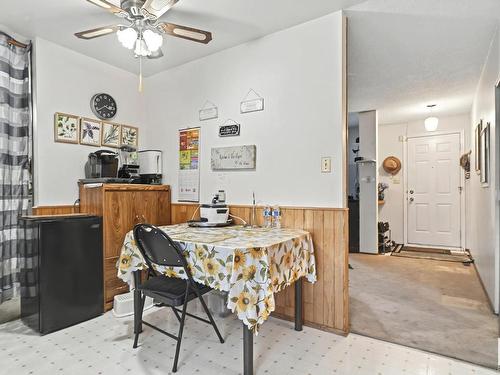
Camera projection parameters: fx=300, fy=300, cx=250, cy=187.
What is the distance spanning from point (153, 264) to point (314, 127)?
1.63m

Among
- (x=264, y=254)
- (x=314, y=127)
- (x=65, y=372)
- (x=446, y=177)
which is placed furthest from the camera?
(x=446, y=177)

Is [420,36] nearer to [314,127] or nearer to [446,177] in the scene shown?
[314,127]

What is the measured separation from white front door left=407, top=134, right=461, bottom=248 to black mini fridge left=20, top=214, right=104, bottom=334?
17.9 feet

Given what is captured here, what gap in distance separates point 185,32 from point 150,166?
5.22 feet

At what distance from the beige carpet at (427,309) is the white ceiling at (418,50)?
8.08 feet

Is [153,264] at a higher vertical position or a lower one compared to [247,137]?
lower

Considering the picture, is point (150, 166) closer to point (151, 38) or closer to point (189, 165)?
point (189, 165)

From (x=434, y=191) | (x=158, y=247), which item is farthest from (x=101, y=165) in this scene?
(x=434, y=191)

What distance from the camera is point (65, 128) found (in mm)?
2936

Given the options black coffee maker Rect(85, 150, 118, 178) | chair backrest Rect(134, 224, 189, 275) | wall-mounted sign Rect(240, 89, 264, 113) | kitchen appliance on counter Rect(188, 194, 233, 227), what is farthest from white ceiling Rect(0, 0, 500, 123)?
chair backrest Rect(134, 224, 189, 275)

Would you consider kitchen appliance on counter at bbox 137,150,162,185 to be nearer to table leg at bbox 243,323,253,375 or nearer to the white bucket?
the white bucket

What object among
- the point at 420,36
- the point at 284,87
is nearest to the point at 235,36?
the point at 284,87

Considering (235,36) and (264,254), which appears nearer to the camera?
(264,254)

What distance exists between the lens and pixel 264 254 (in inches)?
65.0
